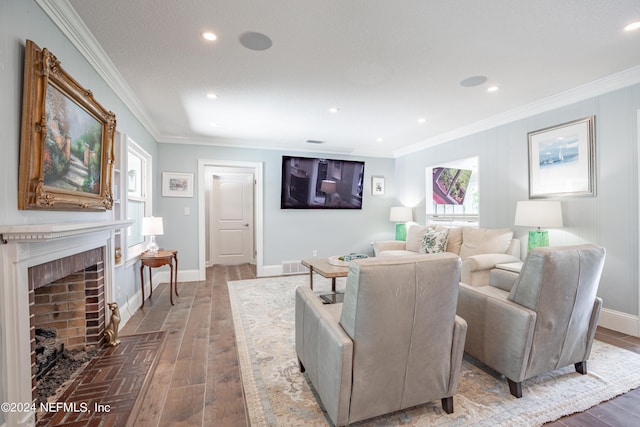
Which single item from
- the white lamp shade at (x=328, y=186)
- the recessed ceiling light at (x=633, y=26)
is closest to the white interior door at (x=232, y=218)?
the white lamp shade at (x=328, y=186)

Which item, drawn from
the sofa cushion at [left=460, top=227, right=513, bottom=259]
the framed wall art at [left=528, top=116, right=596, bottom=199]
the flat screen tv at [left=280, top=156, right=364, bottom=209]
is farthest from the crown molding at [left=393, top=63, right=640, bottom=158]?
the flat screen tv at [left=280, top=156, right=364, bottom=209]

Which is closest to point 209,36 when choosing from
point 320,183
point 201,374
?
point 201,374

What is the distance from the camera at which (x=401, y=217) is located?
17.4 ft

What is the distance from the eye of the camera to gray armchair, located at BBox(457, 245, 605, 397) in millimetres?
1643

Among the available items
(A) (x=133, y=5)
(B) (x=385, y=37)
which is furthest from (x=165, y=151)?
(B) (x=385, y=37)

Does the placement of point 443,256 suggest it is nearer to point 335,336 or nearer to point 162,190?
point 335,336

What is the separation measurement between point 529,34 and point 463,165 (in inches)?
107

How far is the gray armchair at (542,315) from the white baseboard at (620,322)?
1186 mm

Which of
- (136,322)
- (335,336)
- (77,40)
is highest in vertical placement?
(77,40)

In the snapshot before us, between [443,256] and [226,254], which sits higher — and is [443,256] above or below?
above

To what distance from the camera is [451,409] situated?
161 cm

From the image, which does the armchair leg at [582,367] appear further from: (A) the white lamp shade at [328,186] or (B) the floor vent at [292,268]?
(A) the white lamp shade at [328,186]

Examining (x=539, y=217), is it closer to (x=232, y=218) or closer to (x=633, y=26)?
(x=633, y=26)

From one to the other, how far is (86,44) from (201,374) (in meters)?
2.46
